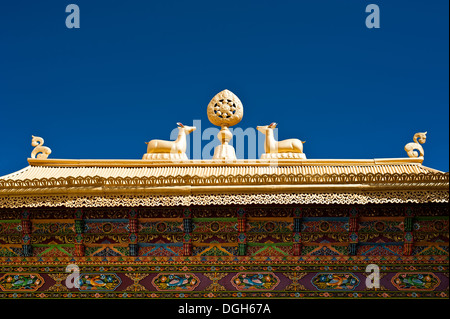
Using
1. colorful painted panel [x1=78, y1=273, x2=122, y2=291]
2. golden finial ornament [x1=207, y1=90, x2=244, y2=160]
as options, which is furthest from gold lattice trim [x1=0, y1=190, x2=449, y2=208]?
golden finial ornament [x1=207, y1=90, x2=244, y2=160]

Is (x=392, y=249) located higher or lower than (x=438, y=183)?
lower

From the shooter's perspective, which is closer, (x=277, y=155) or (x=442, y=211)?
(x=442, y=211)

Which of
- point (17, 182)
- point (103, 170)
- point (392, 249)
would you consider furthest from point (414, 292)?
point (17, 182)

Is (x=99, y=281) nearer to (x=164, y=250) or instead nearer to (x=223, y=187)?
(x=164, y=250)

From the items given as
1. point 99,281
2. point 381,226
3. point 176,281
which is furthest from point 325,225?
point 99,281

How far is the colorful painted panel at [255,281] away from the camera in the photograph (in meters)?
7.55

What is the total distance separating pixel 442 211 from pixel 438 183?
0.54 meters

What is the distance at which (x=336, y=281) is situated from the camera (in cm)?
750

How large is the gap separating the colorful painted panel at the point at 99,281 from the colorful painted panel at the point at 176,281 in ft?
2.15
